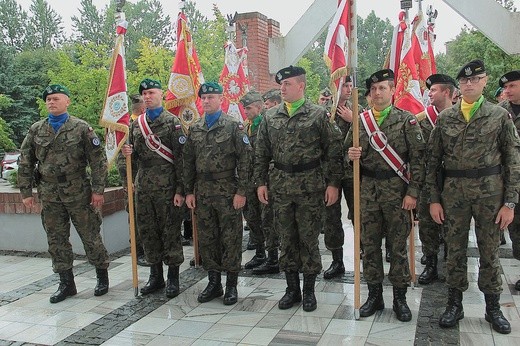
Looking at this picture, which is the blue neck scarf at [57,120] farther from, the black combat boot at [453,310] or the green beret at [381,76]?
the black combat boot at [453,310]

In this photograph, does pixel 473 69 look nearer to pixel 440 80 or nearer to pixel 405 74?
pixel 440 80

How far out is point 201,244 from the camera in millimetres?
4629

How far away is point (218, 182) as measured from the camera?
4520 mm

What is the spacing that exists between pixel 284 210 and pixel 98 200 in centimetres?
179

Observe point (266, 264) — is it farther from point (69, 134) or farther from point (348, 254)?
point (69, 134)

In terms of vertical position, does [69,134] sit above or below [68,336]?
above

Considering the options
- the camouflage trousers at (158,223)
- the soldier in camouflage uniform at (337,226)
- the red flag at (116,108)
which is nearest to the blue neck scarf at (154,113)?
the red flag at (116,108)

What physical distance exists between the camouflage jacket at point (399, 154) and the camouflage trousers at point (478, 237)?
0.28 m

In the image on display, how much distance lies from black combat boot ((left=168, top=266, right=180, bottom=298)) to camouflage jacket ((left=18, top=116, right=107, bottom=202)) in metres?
1.03

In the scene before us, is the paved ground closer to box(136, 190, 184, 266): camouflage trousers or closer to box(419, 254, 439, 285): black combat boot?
box(419, 254, 439, 285): black combat boot

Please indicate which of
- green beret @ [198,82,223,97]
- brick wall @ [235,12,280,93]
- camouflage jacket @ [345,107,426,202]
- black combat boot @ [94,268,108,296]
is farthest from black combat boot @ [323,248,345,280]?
brick wall @ [235,12,280,93]

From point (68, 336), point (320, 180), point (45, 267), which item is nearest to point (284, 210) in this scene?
point (320, 180)

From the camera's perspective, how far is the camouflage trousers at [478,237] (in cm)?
362

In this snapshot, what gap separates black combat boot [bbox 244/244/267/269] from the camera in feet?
18.7
